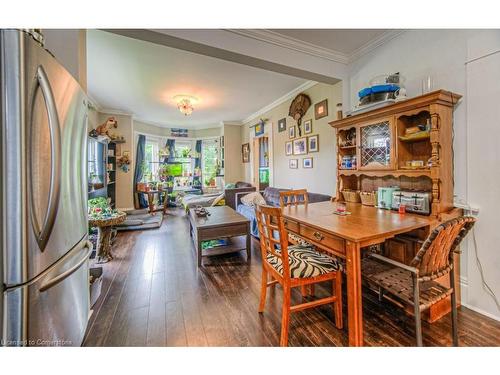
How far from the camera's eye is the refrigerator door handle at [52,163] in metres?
0.86

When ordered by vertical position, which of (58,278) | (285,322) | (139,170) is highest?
(139,170)

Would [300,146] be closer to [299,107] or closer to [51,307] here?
[299,107]

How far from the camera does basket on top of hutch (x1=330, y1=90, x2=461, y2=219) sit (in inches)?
66.5

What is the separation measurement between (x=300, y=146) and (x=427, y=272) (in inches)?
117

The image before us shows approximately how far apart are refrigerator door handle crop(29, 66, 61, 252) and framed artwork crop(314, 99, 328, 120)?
3186 mm

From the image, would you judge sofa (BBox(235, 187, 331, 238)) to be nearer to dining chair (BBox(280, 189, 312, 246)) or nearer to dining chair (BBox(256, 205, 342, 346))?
dining chair (BBox(280, 189, 312, 246))

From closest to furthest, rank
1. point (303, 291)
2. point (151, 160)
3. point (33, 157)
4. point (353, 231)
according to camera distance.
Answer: point (33, 157) < point (353, 231) < point (303, 291) < point (151, 160)

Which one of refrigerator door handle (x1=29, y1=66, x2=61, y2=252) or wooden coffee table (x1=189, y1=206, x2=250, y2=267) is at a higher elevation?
refrigerator door handle (x1=29, y1=66, x2=61, y2=252)

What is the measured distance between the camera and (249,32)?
216 centimetres

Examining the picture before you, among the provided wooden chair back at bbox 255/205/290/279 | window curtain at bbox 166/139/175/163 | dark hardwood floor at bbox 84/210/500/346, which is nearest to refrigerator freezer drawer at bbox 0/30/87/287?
dark hardwood floor at bbox 84/210/500/346

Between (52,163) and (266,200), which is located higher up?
(52,163)

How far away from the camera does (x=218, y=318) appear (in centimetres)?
168

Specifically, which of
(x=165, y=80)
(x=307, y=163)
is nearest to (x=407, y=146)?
(x=307, y=163)

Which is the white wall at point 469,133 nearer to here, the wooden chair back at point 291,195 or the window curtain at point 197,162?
the wooden chair back at point 291,195
